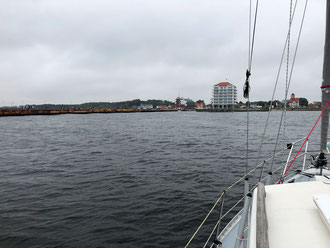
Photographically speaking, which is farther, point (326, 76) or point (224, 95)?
point (224, 95)

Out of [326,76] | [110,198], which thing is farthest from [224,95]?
[326,76]

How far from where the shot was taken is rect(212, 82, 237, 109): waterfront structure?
171 m

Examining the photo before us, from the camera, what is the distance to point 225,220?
25.7 ft

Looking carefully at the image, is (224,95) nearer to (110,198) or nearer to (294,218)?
(110,198)

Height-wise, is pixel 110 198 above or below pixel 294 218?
below

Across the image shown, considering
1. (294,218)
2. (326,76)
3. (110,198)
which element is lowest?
(110,198)

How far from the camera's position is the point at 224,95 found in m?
175

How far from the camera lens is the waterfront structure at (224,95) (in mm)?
171125

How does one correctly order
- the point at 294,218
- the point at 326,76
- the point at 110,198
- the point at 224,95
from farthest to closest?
the point at 224,95, the point at 110,198, the point at 326,76, the point at 294,218

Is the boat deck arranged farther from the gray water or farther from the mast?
the gray water

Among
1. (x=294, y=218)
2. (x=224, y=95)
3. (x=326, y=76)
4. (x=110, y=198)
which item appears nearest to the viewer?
(x=294, y=218)

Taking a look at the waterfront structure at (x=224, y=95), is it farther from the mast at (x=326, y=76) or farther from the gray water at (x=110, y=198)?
the mast at (x=326, y=76)

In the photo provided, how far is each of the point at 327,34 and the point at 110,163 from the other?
575 inches

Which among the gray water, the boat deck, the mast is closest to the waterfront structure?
the gray water
